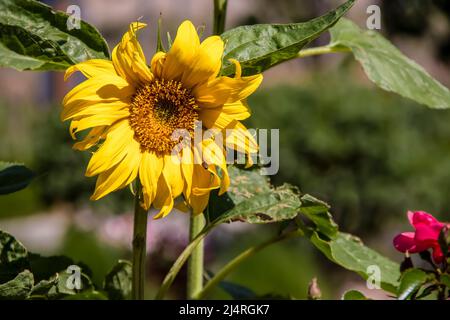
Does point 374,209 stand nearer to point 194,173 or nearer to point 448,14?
point 448,14

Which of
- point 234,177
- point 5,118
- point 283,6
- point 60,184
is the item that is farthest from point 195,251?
point 5,118

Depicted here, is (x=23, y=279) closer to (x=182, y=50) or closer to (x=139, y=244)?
(x=139, y=244)

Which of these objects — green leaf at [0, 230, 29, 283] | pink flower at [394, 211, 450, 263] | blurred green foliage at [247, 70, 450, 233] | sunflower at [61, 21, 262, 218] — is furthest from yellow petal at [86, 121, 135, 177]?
blurred green foliage at [247, 70, 450, 233]

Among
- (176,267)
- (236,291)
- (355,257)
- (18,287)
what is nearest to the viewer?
(18,287)

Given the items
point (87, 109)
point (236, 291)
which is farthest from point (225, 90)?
point (236, 291)

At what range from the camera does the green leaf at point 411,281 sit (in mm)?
877

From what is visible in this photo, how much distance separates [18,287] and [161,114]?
221mm

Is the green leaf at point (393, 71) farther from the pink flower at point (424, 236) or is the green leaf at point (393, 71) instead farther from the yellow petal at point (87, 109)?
the yellow petal at point (87, 109)

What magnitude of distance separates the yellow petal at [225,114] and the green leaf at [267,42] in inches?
1.3

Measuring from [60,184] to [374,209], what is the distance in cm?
263

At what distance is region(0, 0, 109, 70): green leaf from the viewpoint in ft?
2.77

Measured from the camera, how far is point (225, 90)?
0.83 metres

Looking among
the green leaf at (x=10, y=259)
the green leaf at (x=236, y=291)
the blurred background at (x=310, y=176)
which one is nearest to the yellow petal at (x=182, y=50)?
the green leaf at (x=10, y=259)

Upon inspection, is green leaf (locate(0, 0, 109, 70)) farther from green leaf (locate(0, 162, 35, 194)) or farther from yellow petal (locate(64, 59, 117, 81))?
green leaf (locate(0, 162, 35, 194))
